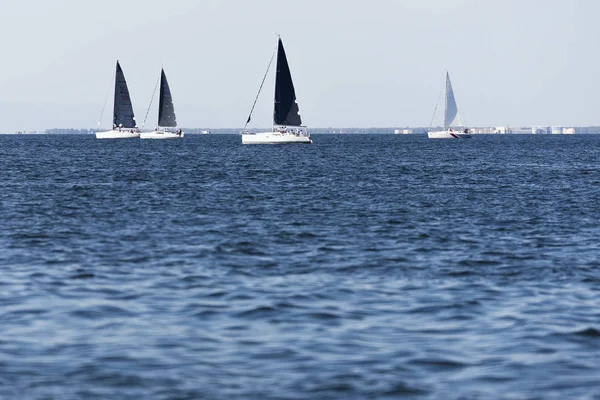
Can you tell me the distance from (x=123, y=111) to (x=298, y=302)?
178m

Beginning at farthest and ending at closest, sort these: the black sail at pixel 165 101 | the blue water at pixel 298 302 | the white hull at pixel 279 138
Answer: the black sail at pixel 165 101 → the white hull at pixel 279 138 → the blue water at pixel 298 302

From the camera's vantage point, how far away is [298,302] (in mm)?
20469

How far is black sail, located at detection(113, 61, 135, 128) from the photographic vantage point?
7416 inches

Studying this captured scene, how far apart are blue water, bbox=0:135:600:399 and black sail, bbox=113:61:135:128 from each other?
14800 centimetres

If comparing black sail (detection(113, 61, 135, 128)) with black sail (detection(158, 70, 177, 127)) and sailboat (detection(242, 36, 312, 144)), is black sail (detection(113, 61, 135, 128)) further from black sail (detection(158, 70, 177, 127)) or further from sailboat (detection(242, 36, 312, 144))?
sailboat (detection(242, 36, 312, 144))

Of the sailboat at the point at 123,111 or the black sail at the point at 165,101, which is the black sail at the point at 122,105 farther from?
the black sail at the point at 165,101

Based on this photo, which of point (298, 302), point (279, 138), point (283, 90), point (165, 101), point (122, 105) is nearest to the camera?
point (298, 302)

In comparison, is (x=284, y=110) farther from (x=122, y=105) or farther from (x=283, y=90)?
(x=122, y=105)

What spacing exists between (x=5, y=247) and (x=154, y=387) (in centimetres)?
1692

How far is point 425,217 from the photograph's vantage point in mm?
40531

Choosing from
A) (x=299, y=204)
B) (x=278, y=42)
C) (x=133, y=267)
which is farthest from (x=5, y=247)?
(x=278, y=42)

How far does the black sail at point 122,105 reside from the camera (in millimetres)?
188375

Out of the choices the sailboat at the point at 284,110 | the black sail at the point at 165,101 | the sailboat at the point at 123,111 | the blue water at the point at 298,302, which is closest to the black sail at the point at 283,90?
the sailboat at the point at 284,110

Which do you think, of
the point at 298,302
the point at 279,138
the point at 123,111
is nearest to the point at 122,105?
the point at 123,111
